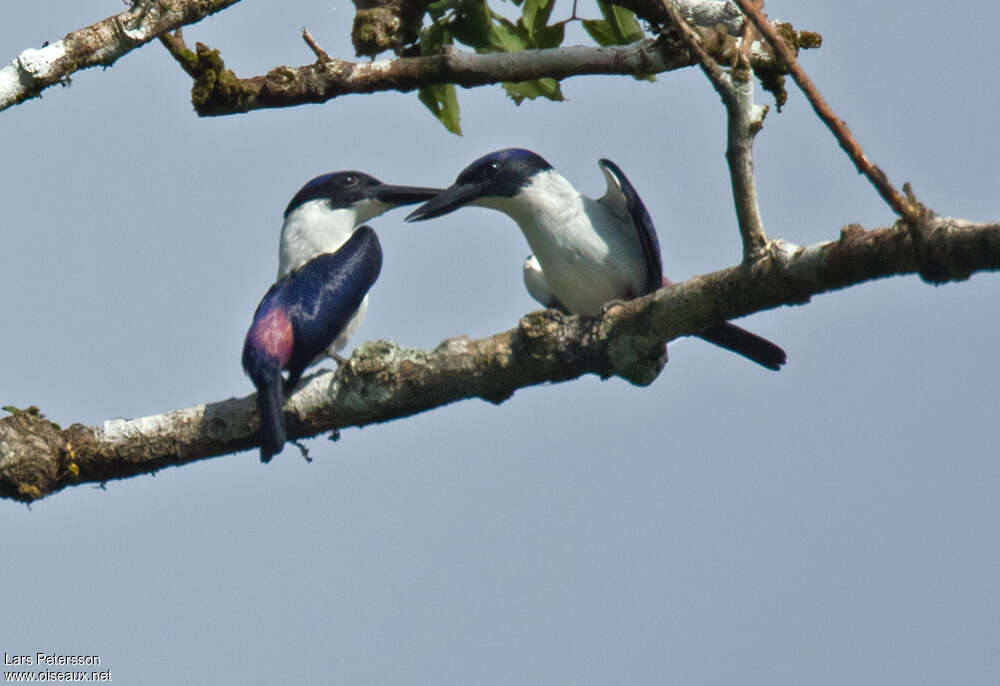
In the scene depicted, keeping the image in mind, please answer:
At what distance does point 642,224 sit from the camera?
6.38 metres

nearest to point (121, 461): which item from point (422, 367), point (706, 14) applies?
point (422, 367)

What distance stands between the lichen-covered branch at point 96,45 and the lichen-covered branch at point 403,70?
0.24 metres

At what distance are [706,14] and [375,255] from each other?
89.1 inches

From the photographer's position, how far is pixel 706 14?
606 cm

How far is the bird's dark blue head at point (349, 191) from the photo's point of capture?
7758mm

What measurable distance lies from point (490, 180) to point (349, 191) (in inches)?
51.5

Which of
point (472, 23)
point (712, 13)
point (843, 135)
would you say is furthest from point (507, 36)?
point (843, 135)

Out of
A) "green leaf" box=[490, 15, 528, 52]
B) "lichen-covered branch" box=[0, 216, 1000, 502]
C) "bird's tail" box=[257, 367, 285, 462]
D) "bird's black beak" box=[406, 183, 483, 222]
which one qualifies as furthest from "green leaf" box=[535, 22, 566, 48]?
"bird's tail" box=[257, 367, 285, 462]

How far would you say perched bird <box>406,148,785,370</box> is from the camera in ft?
20.7

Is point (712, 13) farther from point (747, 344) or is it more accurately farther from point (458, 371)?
point (458, 371)

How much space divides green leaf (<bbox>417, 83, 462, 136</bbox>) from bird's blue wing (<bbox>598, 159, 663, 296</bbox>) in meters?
0.88

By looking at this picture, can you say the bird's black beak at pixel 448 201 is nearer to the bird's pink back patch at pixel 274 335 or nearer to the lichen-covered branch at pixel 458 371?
the bird's pink back patch at pixel 274 335

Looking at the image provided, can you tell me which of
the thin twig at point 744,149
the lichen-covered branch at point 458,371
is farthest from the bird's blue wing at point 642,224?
the thin twig at point 744,149

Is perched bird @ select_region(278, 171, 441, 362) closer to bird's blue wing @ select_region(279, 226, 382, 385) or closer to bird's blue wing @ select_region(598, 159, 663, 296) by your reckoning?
bird's blue wing @ select_region(279, 226, 382, 385)
